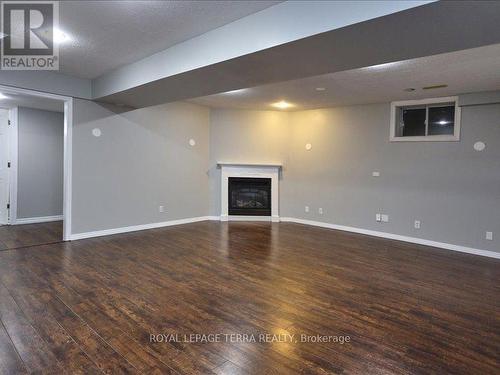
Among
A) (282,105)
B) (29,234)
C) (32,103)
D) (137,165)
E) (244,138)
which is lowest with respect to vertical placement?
(29,234)

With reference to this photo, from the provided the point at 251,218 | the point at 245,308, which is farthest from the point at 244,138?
the point at 245,308

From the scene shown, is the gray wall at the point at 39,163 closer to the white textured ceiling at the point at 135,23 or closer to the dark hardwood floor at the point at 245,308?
the dark hardwood floor at the point at 245,308

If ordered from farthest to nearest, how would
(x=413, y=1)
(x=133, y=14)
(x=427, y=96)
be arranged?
1. (x=427, y=96)
2. (x=133, y=14)
3. (x=413, y=1)

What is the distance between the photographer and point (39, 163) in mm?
6879

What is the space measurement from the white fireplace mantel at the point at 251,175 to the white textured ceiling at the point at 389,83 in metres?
1.49

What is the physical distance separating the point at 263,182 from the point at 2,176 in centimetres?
556

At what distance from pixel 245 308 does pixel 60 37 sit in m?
3.38

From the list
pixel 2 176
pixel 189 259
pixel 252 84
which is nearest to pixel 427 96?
pixel 252 84

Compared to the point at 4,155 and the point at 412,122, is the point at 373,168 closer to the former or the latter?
the point at 412,122

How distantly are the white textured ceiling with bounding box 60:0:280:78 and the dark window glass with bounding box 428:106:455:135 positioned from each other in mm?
4338

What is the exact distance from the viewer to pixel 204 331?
8.26 feet

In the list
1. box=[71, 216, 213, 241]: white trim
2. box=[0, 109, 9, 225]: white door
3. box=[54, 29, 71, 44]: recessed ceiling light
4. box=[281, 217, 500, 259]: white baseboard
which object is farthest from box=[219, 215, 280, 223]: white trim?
box=[54, 29, 71, 44]: recessed ceiling light

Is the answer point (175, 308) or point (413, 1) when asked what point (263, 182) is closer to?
point (175, 308)

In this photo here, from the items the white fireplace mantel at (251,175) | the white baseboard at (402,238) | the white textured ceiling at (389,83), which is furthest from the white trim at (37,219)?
the white baseboard at (402,238)
